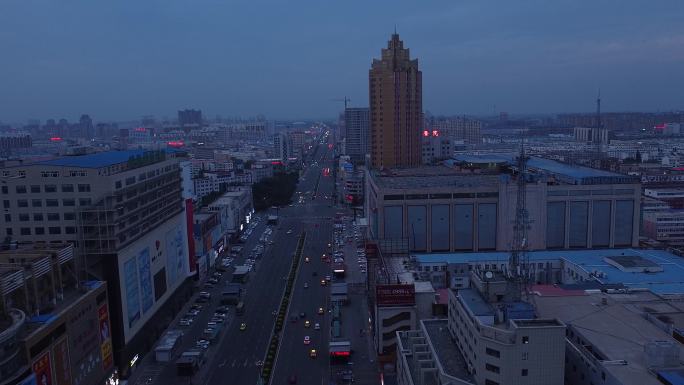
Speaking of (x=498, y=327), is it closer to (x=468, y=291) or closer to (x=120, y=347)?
(x=468, y=291)

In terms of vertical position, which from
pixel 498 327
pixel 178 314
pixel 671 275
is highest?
pixel 498 327

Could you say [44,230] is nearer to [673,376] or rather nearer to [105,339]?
[105,339]

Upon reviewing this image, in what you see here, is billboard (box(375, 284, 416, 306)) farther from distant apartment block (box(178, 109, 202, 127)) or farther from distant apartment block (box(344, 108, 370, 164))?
distant apartment block (box(178, 109, 202, 127))

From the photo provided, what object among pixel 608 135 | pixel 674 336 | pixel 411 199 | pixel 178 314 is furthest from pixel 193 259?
pixel 608 135

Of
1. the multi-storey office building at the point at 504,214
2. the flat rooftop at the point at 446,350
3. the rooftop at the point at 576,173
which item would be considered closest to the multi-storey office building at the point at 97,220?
the flat rooftop at the point at 446,350

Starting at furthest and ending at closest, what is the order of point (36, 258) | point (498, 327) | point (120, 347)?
point (120, 347)
point (36, 258)
point (498, 327)

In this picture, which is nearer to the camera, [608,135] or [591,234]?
[591,234]

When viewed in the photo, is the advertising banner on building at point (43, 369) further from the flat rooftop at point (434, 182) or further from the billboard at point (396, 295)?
the flat rooftop at point (434, 182)

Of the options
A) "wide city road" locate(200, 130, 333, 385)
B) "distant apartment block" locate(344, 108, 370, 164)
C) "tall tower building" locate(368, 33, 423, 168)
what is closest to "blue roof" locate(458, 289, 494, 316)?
"wide city road" locate(200, 130, 333, 385)
